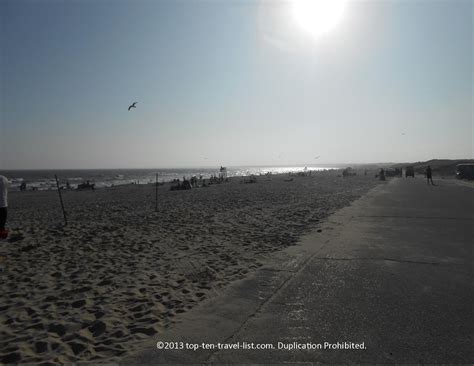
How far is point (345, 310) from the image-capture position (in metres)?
4.37

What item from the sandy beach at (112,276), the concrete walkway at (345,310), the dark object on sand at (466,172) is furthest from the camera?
the dark object on sand at (466,172)

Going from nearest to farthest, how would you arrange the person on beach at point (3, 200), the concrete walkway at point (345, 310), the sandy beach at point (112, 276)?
1. the concrete walkway at point (345, 310)
2. the sandy beach at point (112, 276)
3. the person on beach at point (3, 200)

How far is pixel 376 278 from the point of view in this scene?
5.62 metres

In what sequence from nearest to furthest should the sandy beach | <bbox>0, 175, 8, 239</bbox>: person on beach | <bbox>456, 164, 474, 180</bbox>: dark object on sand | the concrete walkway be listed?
the concrete walkway → the sandy beach → <bbox>0, 175, 8, 239</bbox>: person on beach → <bbox>456, 164, 474, 180</bbox>: dark object on sand

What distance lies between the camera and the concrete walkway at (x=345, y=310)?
3.37 meters

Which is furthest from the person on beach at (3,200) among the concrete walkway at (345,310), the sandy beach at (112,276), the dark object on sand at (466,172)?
the dark object on sand at (466,172)

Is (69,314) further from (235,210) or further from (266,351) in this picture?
(235,210)

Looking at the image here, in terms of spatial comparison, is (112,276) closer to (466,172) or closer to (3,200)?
(3,200)

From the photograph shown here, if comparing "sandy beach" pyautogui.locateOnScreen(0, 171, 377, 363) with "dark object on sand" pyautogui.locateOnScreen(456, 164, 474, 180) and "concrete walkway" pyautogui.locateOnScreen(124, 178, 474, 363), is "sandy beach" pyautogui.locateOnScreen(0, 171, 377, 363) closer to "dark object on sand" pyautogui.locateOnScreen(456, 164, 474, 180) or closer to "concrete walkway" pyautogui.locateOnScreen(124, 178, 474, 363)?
"concrete walkway" pyautogui.locateOnScreen(124, 178, 474, 363)

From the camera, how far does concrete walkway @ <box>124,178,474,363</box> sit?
337 cm

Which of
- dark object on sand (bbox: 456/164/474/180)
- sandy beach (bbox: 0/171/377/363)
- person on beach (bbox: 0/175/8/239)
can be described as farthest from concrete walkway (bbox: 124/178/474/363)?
dark object on sand (bbox: 456/164/474/180)

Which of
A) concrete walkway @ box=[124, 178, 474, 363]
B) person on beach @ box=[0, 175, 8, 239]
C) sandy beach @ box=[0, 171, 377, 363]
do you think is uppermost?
person on beach @ box=[0, 175, 8, 239]

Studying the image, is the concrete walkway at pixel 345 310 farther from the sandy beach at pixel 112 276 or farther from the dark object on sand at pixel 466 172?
the dark object on sand at pixel 466 172

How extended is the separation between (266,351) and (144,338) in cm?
140
